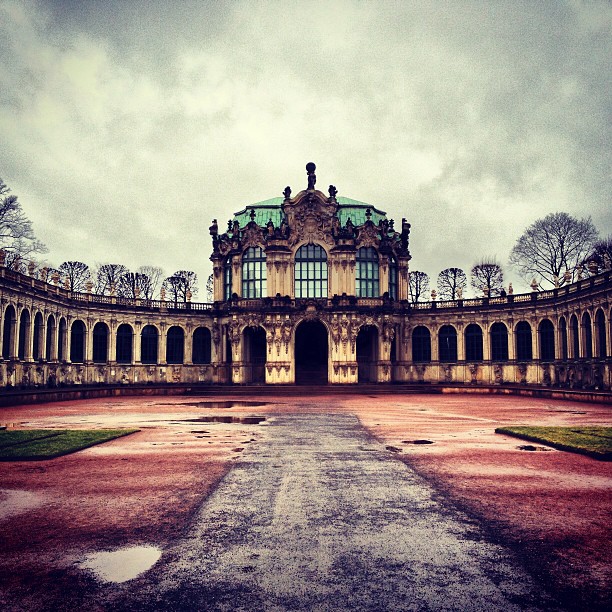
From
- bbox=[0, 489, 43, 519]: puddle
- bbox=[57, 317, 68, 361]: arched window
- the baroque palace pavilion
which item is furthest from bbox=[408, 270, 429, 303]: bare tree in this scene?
bbox=[0, 489, 43, 519]: puddle

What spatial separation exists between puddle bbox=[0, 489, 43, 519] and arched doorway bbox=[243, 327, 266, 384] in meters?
51.1

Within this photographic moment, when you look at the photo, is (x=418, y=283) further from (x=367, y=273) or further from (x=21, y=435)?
(x=21, y=435)

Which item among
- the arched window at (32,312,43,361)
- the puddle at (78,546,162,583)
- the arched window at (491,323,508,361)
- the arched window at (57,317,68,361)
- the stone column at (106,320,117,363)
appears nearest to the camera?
the puddle at (78,546,162,583)

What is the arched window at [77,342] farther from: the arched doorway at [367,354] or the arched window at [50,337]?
the arched doorway at [367,354]

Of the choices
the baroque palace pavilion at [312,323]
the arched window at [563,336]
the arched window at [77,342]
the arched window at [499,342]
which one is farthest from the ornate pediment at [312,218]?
the arched window at [563,336]

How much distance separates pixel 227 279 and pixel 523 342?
3348cm

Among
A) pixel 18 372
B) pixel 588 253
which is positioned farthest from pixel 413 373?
pixel 18 372

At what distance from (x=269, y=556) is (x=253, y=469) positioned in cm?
602

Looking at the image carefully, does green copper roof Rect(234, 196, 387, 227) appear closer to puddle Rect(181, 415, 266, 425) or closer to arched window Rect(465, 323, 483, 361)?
arched window Rect(465, 323, 483, 361)

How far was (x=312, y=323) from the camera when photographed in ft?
207

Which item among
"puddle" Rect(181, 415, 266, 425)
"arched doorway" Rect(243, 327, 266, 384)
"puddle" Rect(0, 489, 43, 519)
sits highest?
"arched doorway" Rect(243, 327, 266, 384)

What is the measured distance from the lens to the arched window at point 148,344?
6338 cm

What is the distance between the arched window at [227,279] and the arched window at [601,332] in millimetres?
37706

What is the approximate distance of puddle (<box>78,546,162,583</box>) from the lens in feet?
22.9
